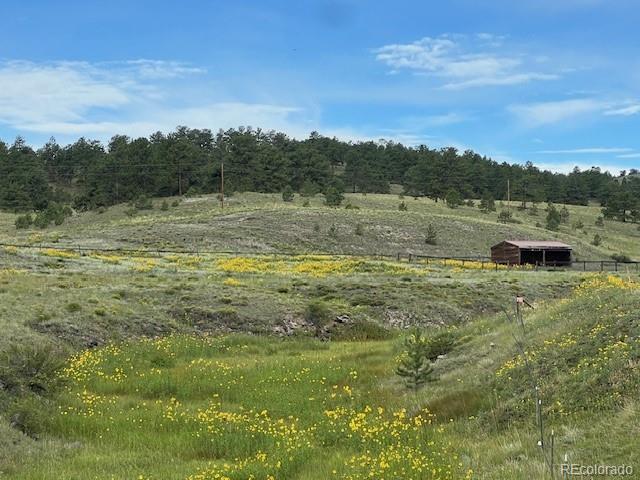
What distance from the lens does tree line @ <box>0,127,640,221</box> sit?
388ft

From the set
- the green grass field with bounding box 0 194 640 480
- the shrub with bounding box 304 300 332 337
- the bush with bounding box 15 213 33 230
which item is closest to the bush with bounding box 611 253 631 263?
the green grass field with bounding box 0 194 640 480

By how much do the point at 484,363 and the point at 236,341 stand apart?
402 inches

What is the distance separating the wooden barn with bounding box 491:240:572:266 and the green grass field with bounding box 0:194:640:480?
120ft

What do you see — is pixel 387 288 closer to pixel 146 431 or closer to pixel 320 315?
pixel 320 315

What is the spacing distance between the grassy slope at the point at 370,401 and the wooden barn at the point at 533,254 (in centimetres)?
5411

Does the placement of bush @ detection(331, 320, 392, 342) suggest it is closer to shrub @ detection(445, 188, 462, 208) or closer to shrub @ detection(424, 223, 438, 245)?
shrub @ detection(424, 223, 438, 245)

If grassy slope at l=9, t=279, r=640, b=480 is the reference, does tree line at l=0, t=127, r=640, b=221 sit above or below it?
above

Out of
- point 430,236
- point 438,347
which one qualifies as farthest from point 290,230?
point 438,347

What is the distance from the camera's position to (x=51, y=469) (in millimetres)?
8828

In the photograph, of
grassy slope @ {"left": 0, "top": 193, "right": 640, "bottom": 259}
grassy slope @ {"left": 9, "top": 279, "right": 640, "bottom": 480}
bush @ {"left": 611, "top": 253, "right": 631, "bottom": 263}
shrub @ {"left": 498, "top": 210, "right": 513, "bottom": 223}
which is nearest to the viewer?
grassy slope @ {"left": 9, "top": 279, "right": 640, "bottom": 480}

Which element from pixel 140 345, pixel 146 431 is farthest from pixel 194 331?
pixel 146 431

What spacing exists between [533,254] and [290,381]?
2412 inches

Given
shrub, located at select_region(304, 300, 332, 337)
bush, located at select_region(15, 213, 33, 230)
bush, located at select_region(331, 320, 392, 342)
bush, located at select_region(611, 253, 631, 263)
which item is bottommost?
bush, located at select_region(611, 253, 631, 263)

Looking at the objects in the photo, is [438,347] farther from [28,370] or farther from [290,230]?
[290,230]
